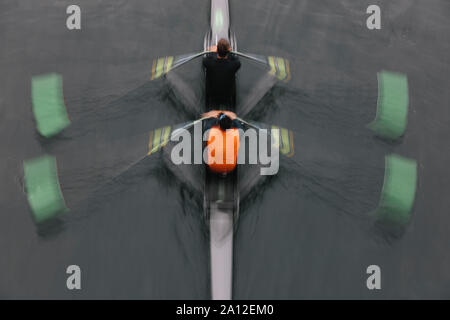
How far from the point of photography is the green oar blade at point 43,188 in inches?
185

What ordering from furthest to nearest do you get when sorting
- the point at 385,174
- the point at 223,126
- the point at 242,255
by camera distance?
the point at 385,174
the point at 242,255
the point at 223,126

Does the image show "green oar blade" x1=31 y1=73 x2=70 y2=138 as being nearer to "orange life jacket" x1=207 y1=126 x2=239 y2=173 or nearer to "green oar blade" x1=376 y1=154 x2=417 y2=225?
"orange life jacket" x1=207 y1=126 x2=239 y2=173

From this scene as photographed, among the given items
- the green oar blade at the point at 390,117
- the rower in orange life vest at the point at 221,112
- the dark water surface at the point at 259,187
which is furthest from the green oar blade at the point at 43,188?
the green oar blade at the point at 390,117

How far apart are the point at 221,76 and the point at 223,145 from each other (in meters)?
0.74

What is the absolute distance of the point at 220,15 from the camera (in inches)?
217

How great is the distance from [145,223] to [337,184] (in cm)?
171

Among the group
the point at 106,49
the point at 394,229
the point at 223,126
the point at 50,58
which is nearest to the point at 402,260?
the point at 394,229

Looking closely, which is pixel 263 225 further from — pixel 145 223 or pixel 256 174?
pixel 145 223

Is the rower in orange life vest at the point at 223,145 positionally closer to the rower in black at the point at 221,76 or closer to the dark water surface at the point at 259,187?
the rower in black at the point at 221,76

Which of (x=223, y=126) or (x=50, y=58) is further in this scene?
(x=50, y=58)

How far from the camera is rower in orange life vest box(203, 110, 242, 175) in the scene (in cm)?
423

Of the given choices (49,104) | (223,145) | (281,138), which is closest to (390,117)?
(281,138)

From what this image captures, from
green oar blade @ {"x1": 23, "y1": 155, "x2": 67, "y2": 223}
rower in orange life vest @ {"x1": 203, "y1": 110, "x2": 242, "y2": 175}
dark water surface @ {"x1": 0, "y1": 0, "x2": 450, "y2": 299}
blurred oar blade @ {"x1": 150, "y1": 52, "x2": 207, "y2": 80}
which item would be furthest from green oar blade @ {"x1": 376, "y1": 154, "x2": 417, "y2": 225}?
green oar blade @ {"x1": 23, "y1": 155, "x2": 67, "y2": 223}

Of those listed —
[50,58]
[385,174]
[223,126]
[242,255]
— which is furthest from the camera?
[50,58]
